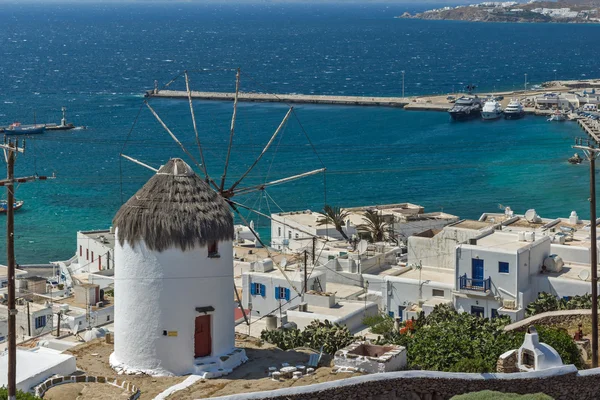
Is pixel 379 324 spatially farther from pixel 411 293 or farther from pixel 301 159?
pixel 301 159

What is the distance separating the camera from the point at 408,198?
313 ft

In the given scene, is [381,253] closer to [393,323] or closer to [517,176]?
[393,323]

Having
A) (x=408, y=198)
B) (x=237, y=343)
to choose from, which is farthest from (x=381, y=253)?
(x=408, y=198)

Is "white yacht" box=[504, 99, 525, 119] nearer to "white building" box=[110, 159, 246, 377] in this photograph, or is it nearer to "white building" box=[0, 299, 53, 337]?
"white building" box=[0, 299, 53, 337]

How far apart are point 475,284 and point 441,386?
1882cm

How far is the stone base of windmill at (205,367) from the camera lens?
2225 centimetres

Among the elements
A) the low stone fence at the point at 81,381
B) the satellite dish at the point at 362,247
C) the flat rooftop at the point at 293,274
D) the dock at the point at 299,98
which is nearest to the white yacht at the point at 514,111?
the dock at the point at 299,98

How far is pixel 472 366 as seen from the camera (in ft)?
73.6

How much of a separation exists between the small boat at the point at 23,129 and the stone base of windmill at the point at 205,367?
365ft

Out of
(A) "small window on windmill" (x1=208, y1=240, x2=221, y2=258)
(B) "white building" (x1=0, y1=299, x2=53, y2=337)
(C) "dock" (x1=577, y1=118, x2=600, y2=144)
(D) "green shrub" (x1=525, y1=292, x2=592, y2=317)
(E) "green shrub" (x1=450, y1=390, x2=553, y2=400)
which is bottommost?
(B) "white building" (x1=0, y1=299, x2=53, y2=337)

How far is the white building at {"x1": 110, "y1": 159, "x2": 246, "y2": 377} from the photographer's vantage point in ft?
72.5

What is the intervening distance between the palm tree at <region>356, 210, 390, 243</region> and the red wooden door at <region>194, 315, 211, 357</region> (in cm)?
3884

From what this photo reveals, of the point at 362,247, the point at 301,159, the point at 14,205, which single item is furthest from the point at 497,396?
the point at 301,159

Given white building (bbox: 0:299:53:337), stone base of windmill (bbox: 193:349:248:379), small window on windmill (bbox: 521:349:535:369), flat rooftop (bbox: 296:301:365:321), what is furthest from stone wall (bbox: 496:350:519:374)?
white building (bbox: 0:299:53:337)
